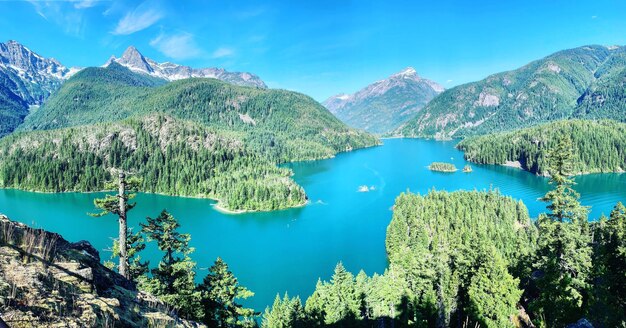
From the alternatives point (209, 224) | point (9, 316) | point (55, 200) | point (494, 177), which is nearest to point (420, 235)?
point (209, 224)

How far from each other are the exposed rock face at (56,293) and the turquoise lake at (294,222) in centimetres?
5650

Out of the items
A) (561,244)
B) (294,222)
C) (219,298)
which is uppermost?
(561,244)

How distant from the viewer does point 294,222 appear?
11919 cm

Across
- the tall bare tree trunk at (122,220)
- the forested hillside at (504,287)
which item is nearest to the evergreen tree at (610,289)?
the forested hillside at (504,287)

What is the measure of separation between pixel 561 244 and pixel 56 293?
38506 mm

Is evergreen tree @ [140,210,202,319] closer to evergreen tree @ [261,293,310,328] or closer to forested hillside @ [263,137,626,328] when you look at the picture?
evergreen tree @ [261,293,310,328]

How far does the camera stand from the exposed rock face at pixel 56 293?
6.34 meters

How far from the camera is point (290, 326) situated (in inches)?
1692

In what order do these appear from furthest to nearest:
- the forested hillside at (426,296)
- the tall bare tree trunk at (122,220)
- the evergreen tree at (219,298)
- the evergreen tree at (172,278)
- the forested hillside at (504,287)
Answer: the forested hillside at (426,296), the forested hillside at (504,287), the evergreen tree at (219,298), the evergreen tree at (172,278), the tall bare tree trunk at (122,220)

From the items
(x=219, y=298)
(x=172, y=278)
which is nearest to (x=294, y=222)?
(x=219, y=298)

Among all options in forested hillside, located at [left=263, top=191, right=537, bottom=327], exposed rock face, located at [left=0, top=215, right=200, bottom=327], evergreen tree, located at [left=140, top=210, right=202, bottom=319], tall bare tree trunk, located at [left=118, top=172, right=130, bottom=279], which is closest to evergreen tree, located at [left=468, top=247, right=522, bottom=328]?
forested hillside, located at [left=263, top=191, right=537, bottom=327]

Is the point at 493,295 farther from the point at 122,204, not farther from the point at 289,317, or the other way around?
the point at 122,204

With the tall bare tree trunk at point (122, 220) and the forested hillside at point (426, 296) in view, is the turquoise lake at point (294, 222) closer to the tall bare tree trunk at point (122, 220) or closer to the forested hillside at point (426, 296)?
the forested hillside at point (426, 296)

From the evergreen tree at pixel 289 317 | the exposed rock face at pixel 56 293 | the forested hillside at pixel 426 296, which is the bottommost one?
the evergreen tree at pixel 289 317
